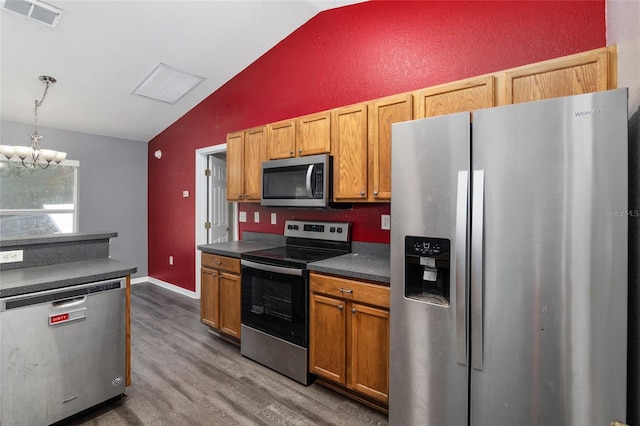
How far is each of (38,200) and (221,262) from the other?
358cm

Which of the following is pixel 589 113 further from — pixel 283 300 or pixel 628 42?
pixel 283 300

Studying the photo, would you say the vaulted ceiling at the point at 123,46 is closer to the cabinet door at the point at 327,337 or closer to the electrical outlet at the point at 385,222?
the electrical outlet at the point at 385,222

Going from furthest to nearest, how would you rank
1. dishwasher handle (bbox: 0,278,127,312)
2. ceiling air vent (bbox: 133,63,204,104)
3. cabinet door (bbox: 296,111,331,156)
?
ceiling air vent (bbox: 133,63,204,104) → cabinet door (bbox: 296,111,331,156) → dishwasher handle (bbox: 0,278,127,312)

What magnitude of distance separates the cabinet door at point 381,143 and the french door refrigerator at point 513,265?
56 cm

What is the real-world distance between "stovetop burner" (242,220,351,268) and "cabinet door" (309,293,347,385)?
1.15 feet

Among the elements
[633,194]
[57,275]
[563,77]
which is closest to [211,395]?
[57,275]

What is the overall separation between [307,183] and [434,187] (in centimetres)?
123

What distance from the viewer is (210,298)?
10.2ft

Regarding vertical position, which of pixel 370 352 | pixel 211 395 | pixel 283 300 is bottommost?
pixel 211 395

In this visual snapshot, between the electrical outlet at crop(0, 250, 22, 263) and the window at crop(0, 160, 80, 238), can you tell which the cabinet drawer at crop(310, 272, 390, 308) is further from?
the window at crop(0, 160, 80, 238)

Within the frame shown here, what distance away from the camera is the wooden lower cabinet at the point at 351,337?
1924mm

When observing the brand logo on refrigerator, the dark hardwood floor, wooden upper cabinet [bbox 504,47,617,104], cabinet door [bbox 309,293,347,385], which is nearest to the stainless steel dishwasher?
the dark hardwood floor

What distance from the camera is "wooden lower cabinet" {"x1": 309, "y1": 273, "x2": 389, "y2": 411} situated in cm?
192

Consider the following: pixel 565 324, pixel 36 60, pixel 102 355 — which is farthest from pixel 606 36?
pixel 36 60
